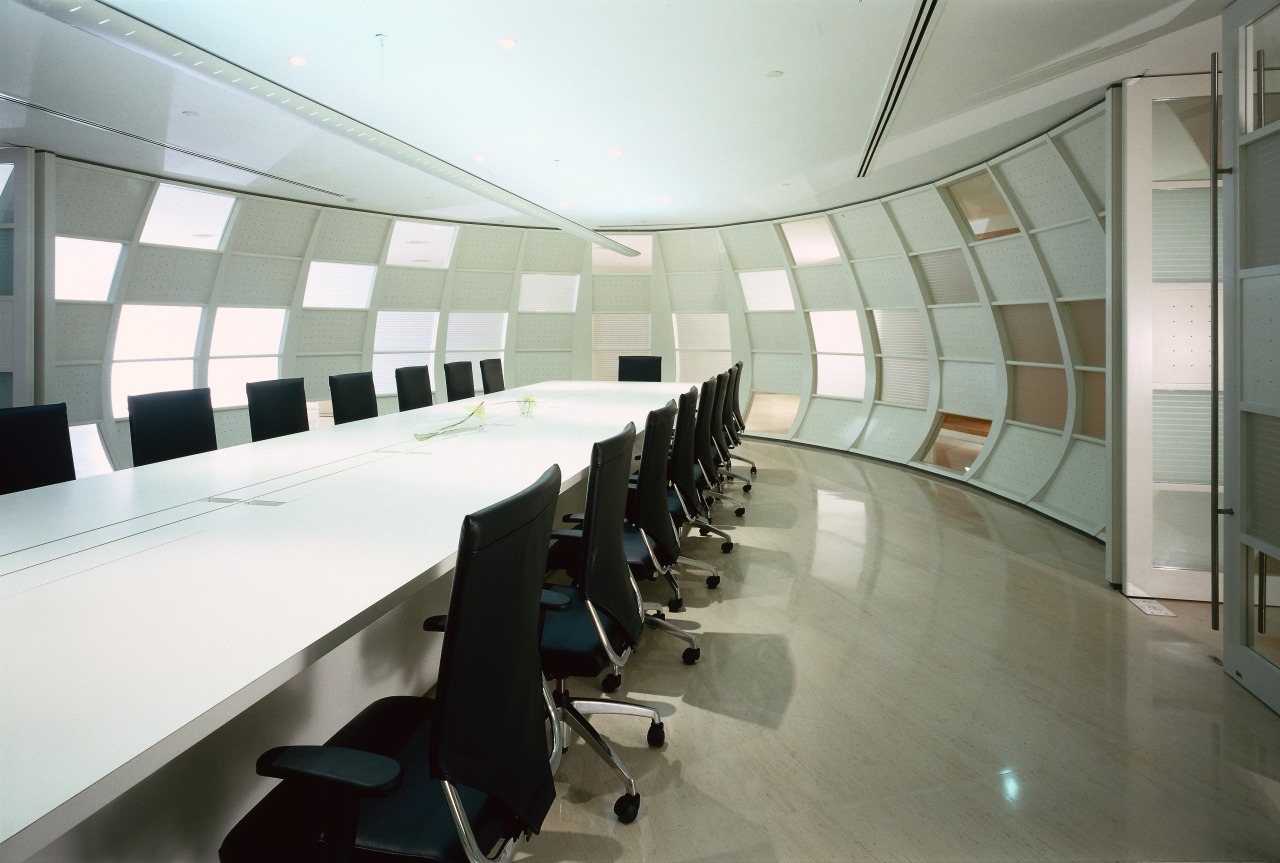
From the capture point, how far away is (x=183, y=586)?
5.96 feet

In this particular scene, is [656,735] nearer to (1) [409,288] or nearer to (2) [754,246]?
(2) [754,246]

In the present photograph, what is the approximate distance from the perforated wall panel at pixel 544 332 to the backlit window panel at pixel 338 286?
230cm

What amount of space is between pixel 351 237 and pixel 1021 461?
8085 millimetres

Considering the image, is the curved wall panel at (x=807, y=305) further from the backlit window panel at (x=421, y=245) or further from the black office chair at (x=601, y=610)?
the black office chair at (x=601, y=610)

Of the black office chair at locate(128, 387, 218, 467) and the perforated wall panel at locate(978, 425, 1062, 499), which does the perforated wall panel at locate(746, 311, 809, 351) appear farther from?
the black office chair at locate(128, 387, 218, 467)

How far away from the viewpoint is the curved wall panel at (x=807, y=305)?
20.0 feet

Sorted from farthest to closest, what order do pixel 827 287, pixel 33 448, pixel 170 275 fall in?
pixel 827 287 → pixel 170 275 → pixel 33 448

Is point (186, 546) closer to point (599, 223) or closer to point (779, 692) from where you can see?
point (779, 692)

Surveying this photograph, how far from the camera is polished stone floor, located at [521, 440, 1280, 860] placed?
227 centimetres

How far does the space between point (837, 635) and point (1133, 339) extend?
2522mm

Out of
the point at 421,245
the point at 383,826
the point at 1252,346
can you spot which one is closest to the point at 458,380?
the point at 421,245

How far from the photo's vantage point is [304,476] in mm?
3230

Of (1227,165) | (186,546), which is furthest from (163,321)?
(1227,165)

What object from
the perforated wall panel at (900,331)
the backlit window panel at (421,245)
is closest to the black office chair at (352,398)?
the backlit window panel at (421,245)
